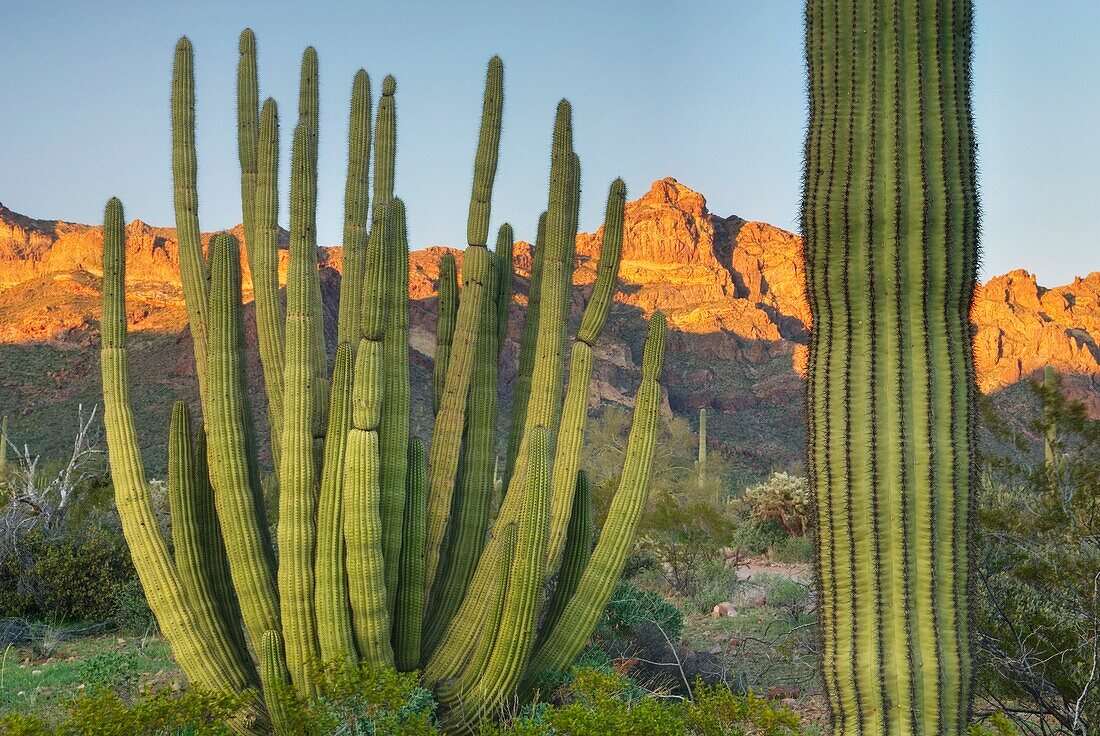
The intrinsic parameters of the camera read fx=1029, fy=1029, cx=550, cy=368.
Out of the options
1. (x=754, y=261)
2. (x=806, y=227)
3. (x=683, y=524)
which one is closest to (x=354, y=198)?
(x=806, y=227)

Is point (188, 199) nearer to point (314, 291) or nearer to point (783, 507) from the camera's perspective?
point (314, 291)

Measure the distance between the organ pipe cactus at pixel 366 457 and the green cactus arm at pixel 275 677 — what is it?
0.02m

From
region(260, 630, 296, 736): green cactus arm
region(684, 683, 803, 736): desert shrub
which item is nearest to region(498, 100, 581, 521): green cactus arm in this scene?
region(260, 630, 296, 736): green cactus arm

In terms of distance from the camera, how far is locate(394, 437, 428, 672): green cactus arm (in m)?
6.01

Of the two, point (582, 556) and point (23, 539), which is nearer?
point (582, 556)

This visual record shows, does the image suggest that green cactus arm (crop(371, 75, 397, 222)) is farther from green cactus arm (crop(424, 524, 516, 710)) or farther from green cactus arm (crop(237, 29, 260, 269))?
green cactus arm (crop(424, 524, 516, 710))

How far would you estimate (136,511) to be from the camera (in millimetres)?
6125

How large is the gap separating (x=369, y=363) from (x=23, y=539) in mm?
7818

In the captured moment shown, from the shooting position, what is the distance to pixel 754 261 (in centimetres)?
7606

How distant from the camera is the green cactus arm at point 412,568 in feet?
19.7

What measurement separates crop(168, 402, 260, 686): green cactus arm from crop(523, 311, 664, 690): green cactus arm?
181 centimetres

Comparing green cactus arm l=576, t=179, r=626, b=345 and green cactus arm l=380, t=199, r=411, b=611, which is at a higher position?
green cactus arm l=576, t=179, r=626, b=345

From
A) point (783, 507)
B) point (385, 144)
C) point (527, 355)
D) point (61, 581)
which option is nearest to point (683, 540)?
point (783, 507)

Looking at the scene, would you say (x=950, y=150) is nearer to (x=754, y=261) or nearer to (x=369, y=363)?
(x=369, y=363)
